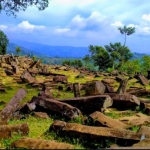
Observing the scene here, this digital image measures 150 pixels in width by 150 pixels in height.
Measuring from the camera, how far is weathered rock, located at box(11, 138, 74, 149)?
7.16 metres

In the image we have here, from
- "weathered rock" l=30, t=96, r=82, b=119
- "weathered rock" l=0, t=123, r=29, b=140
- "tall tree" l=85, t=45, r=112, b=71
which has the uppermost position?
"tall tree" l=85, t=45, r=112, b=71

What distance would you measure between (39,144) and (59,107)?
16.5ft

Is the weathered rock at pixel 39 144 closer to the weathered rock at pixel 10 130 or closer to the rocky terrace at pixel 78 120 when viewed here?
the rocky terrace at pixel 78 120

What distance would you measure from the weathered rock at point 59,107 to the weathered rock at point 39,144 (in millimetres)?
4035

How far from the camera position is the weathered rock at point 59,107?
1169 cm

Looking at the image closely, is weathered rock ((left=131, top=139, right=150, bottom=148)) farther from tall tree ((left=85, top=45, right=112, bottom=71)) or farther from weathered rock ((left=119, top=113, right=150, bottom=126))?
tall tree ((left=85, top=45, right=112, bottom=71))

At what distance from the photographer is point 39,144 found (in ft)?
24.3

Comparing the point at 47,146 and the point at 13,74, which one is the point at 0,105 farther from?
the point at 13,74

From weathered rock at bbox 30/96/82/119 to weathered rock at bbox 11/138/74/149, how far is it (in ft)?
13.2

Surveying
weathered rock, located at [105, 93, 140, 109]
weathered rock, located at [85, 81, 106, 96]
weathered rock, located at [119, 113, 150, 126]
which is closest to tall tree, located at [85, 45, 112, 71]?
weathered rock, located at [85, 81, 106, 96]

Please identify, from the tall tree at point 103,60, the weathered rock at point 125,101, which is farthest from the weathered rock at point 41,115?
the tall tree at point 103,60

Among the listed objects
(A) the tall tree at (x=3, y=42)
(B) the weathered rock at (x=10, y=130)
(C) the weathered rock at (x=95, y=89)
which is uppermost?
(A) the tall tree at (x=3, y=42)

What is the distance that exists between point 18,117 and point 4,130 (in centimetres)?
418

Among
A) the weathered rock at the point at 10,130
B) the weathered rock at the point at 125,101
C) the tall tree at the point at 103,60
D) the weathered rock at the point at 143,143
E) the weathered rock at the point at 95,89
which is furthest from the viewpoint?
the tall tree at the point at 103,60
